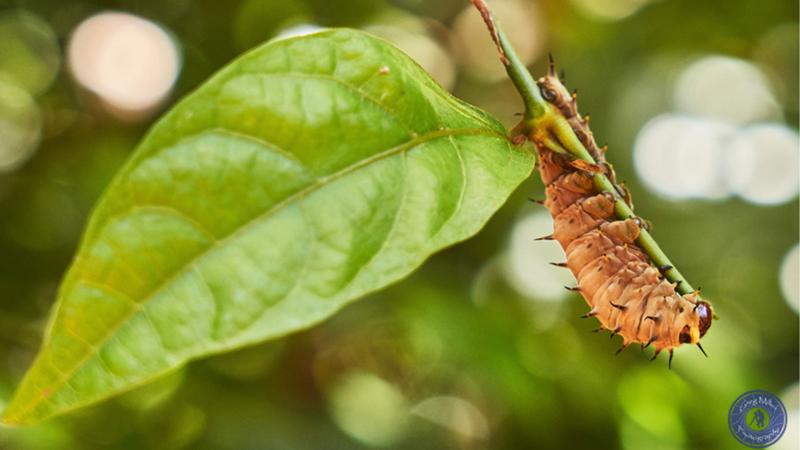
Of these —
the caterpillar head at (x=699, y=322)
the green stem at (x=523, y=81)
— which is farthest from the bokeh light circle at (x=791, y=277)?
the green stem at (x=523, y=81)

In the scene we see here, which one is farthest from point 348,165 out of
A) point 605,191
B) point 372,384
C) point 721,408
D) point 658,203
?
point 658,203

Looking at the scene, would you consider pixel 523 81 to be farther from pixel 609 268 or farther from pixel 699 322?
pixel 699 322

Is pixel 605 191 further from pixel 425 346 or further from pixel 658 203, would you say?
pixel 658 203

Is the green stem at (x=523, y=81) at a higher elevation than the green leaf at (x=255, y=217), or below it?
higher

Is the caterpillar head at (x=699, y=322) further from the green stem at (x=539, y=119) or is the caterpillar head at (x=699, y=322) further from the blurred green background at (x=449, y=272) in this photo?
the blurred green background at (x=449, y=272)

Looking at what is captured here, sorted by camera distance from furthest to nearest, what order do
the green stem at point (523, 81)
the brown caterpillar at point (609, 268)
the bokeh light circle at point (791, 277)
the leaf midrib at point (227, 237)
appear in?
the bokeh light circle at point (791, 277)
the brown caterpillar at point (609, 268)
the green stem at point (523, 81)
the leaf midrib at point (227, 237)

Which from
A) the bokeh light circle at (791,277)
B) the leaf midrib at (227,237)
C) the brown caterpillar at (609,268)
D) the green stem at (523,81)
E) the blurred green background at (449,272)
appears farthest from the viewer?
the bokeh light circle at (791,277)
